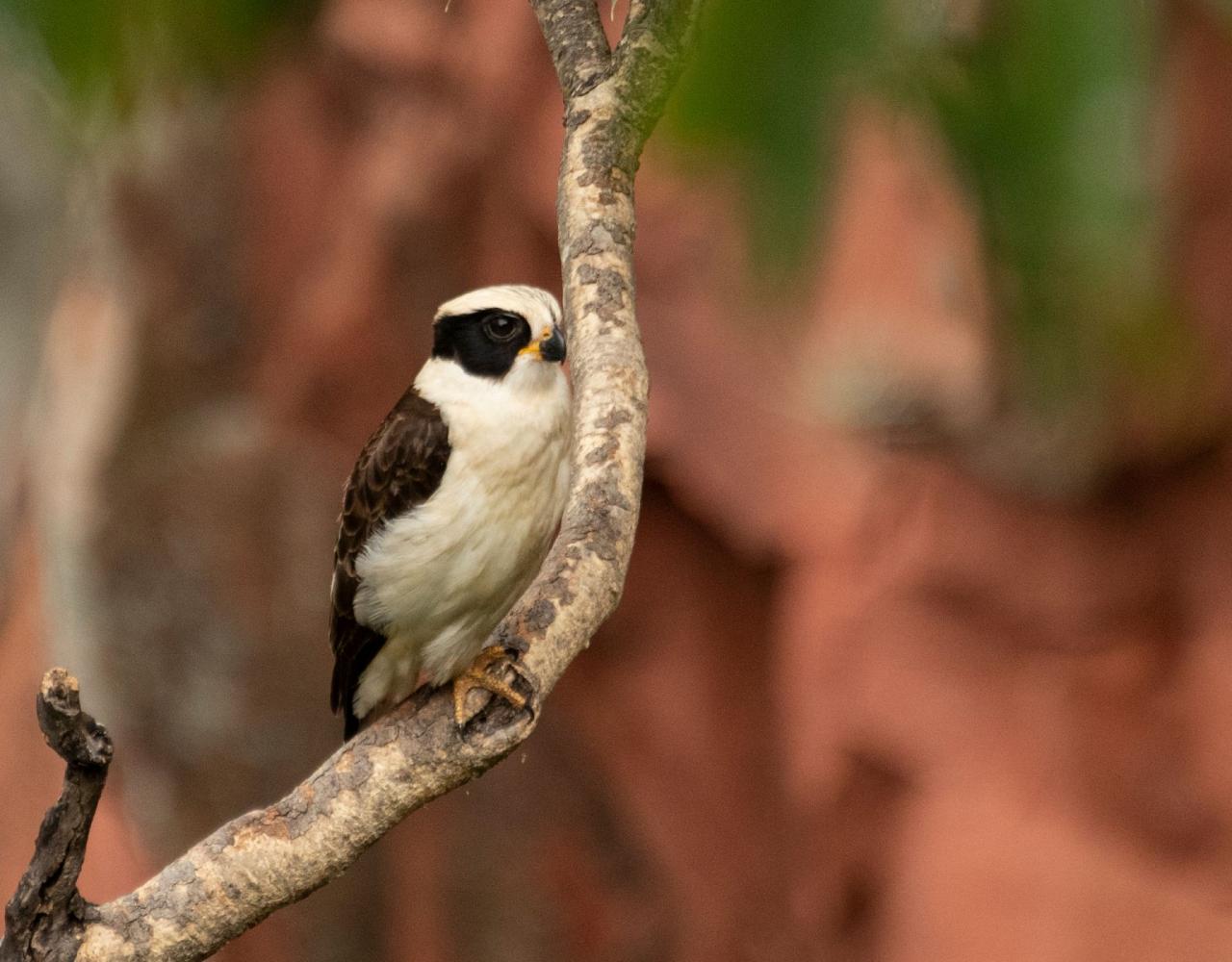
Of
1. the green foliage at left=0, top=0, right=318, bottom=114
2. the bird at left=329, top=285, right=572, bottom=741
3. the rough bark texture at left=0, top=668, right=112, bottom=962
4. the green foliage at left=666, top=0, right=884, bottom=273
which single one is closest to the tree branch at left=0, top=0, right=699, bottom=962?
the rough bark texture at left=0, top=668, right=112, bottom=962

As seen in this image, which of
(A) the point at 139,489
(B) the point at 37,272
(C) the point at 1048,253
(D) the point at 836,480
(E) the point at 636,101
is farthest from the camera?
(B) the point at 37,272

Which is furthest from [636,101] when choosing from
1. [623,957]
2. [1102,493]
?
[623,957]

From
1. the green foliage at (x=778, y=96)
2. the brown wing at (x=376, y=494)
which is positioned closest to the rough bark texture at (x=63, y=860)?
the brown wing at (x=376, y=494)

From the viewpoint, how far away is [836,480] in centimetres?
634

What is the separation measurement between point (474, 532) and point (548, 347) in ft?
1.37

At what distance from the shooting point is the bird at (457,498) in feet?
9.62

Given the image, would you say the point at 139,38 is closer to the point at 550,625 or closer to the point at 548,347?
the point at 550,625

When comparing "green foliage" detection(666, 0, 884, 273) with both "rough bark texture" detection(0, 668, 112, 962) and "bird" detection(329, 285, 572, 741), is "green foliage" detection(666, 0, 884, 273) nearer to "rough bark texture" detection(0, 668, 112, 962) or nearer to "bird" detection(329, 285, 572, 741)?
"rough bark texture" detection(0, 668, 112, 962)

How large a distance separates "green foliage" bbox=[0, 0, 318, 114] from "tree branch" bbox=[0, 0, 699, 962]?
82cm

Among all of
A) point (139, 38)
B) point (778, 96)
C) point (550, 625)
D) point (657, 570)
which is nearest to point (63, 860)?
point (550, 625)

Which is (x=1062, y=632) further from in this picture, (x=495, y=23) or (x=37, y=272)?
(x=37, y=272)

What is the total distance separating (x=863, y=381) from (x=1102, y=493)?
39.9 inches

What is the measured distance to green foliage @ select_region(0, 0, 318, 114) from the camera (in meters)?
0.91

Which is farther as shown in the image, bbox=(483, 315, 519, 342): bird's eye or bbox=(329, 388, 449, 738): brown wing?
bbox=(483, 315, 519, 342): bird's eye
